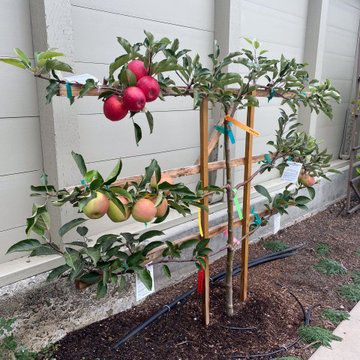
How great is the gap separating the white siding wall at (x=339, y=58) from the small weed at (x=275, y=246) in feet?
6.39

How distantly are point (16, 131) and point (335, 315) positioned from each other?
7.60ft

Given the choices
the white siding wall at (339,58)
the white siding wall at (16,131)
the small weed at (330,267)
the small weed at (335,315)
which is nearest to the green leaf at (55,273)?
the white siding wall at (16,131)

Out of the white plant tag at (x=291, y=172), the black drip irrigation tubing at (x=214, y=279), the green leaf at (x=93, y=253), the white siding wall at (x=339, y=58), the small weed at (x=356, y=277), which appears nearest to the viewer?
the green leaf at (x=93, y=253)

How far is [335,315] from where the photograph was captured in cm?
247

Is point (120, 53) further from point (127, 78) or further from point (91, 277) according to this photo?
point (91, 277)

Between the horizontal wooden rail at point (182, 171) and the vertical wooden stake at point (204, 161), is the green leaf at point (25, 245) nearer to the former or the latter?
the horizontal wooden rail at point (182, 171)

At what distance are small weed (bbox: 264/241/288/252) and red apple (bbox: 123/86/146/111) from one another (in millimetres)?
2645

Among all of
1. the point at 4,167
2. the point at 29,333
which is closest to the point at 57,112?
the point at 4,167

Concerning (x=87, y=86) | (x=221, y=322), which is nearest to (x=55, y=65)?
(x=87, y=86)

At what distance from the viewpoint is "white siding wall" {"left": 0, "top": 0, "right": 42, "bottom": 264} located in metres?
1.84

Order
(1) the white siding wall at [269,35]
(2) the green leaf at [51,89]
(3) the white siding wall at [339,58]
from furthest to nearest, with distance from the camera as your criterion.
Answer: (3) the white siding wall at [339,58], (1) the white siding wall at [269,35], (2) the green leaf at [51,89]

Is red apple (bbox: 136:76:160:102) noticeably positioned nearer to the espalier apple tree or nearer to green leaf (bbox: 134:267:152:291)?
the espalier apple tree

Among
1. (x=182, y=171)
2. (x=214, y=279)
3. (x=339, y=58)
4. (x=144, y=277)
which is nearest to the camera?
(x=144, y=277)

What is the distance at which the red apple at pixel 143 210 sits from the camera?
4.52ft
